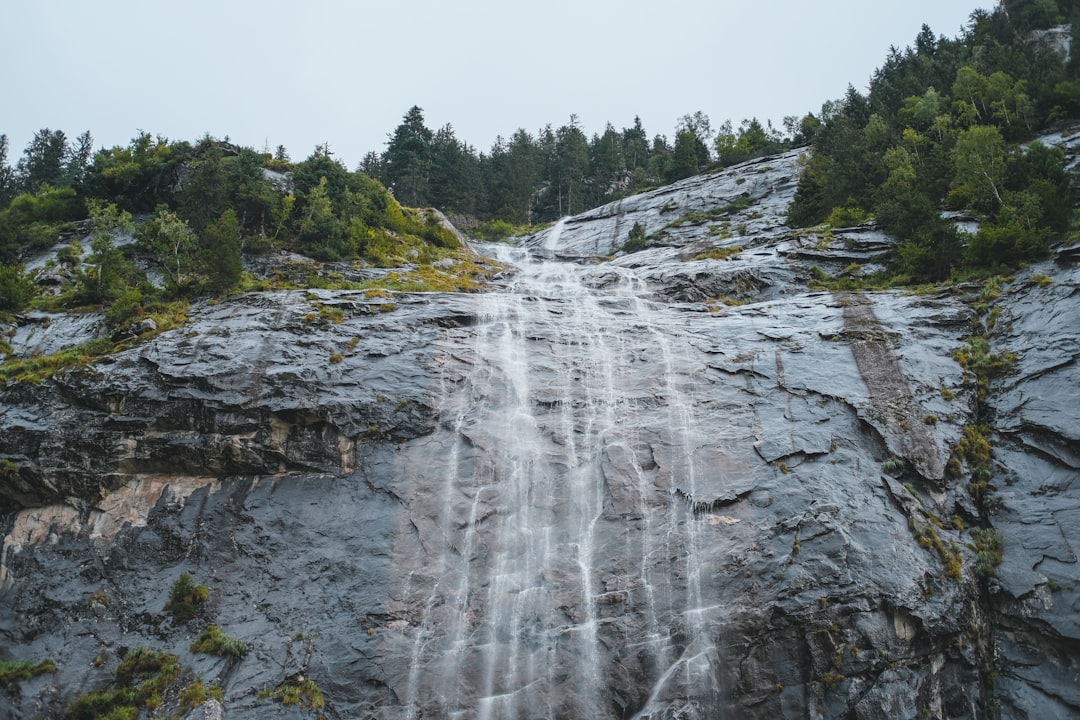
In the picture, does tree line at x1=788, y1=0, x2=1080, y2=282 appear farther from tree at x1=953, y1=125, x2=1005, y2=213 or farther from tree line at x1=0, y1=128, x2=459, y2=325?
tree line at x1=0, y1=128, x2=459, y2=325

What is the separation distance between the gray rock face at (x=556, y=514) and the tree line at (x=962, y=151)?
4.46 m

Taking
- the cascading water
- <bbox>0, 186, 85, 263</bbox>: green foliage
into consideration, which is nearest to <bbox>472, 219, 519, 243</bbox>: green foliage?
<bbox>0, 186, 85, 263</bbox>: green foliage

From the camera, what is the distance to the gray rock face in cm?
1377

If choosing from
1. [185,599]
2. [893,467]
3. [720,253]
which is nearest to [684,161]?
[720,253]

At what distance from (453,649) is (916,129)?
48.2m

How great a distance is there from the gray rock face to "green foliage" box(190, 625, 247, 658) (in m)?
0.29

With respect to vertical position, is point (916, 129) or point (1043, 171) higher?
point (916, 129)

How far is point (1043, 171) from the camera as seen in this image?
1094 inches

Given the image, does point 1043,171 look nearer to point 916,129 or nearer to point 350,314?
point 916,129

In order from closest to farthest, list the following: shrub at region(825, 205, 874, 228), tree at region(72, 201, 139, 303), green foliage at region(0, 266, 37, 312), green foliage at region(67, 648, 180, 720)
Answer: green foliage at region(67, 648, 180, 720) < green foliage at region(0, 266, 37, 312) < tree at region(72, 201, 139, 303) < shrub at region(825, 205, 874, 228)

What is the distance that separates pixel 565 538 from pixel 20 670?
12400mm

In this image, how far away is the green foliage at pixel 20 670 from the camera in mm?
14328

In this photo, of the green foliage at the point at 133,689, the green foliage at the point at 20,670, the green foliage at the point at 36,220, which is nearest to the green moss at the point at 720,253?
the green foliage at the point at 133,689

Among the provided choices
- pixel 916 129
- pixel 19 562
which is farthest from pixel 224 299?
pixel 916 129
